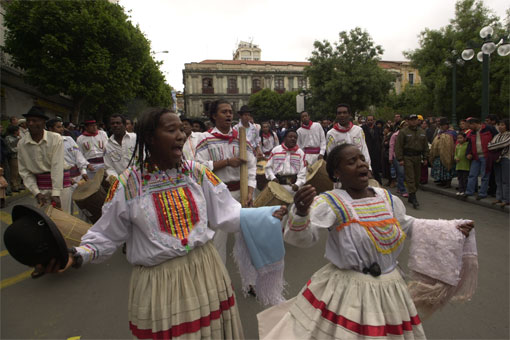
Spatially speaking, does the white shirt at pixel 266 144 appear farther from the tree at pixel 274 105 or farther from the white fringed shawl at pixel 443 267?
the tree at pixel 274 105

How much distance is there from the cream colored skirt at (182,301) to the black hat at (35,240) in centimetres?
50

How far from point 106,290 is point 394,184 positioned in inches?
362

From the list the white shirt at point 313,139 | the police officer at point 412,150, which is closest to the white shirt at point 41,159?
the white shirt at point 313,139

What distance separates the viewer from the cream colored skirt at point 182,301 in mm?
1938

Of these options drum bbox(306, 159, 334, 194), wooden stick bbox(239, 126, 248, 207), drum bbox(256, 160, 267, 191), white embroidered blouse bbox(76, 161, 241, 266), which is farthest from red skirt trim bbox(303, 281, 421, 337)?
drum bbox(256, 160, 267, 191)

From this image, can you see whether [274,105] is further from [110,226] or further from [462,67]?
[110,226]

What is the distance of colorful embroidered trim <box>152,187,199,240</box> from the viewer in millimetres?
2043

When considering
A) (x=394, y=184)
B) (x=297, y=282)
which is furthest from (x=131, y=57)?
(x=297, y=282)

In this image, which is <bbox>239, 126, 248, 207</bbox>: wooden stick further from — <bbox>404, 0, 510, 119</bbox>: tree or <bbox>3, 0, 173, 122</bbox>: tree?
<bbox>404, 0, 510, 119</bbox>: tree

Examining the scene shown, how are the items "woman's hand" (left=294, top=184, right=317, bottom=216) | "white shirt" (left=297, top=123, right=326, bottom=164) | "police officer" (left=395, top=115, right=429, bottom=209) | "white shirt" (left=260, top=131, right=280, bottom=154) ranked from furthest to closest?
"white shirt" (left=260, top=131, right=280, bottom=154) < "white shirt" (left=297, top=123, right=326, bottom=164) < "police officer" (left=395, top=115, right=429, bottom=209) < "woman's hand" (left=294, top=184, right=317, bottom=216)

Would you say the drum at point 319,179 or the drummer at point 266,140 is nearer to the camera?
the drum at point 319,179

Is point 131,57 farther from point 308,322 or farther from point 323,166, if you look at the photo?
point 308,322

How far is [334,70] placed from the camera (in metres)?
32.5

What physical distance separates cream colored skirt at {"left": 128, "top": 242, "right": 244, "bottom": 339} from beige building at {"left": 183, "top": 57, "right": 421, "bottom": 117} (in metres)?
66.3
